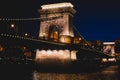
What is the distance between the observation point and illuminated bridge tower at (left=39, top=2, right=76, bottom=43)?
43.3 metres

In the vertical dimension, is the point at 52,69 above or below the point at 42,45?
below

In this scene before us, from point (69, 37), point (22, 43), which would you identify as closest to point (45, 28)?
point (69, 37)

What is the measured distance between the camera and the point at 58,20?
1763 inches

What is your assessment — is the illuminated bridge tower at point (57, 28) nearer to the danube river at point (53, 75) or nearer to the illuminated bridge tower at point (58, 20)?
the illuminated bridge tower at point (58, 20)

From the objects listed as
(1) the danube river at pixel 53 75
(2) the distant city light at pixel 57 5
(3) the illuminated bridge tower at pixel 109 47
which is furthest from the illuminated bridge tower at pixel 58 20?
(3) the illuminated bridge tower at pixel 109 47

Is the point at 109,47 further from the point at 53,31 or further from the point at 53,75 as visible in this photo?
the point at 53,75

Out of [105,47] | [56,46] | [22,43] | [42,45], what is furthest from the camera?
[105,47]

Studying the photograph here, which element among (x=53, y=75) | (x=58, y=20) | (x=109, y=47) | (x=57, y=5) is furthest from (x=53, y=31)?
(x=109, y=47)

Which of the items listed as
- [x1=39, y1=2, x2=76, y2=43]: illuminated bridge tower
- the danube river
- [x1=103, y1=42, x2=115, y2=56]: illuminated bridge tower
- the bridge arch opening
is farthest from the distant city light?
[x1=103, y1=42, x2=115, y2=56]: illuminated bridge tower

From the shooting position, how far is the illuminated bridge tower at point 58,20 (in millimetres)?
43347

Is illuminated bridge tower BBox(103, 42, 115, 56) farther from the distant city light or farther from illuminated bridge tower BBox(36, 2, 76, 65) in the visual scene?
the distant city light

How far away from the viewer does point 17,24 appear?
4625 centimetres

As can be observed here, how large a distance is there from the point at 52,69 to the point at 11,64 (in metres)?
6.08

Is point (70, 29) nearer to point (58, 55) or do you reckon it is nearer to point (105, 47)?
point (58, 55)
